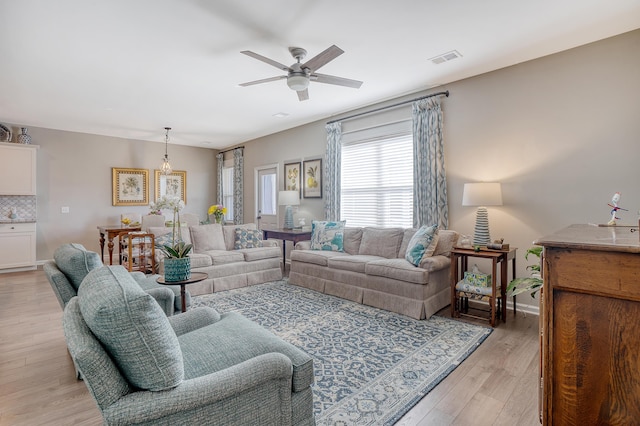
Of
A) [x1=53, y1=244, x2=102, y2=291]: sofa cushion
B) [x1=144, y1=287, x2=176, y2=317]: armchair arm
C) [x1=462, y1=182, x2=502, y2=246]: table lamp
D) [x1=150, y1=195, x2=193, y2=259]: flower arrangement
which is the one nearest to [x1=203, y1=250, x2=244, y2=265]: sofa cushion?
[x1=150, y1=195, x2=193, y2=259]: flower arrangement

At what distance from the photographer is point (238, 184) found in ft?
26.5

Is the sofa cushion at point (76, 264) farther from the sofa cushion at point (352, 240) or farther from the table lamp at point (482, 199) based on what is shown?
the table lamp at point (482, 199)

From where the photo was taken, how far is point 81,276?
2.06 m

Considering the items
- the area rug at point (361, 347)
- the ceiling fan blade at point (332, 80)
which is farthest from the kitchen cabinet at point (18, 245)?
the ceiling fan blade at point (332, 80)

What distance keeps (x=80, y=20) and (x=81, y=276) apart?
2212 millimetres

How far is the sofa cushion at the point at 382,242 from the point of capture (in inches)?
168

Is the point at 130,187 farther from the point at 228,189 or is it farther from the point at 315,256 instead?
the point at 315,256

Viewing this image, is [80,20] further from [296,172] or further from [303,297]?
[296,172]

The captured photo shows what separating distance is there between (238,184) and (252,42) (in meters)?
5.21

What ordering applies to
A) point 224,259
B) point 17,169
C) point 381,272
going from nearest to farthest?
1. point 381,272
2. point 224,259
3. point 17,169

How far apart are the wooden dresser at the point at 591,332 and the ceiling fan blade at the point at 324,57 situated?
85.9 inches

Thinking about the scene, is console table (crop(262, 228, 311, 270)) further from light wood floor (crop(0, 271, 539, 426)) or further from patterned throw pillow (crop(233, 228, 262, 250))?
light wood floor (crop(0, 271, 539, 426))

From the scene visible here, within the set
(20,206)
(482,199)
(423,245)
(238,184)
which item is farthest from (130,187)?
(482,199)

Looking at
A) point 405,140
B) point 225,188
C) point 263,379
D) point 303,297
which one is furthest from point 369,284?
point 225,188
